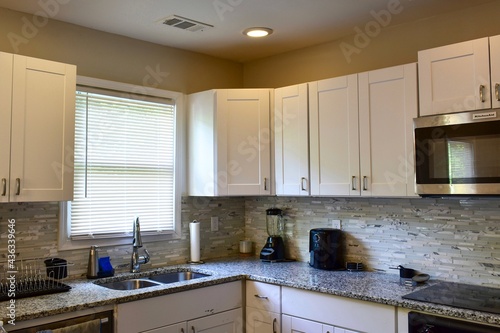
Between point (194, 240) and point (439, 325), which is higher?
point (194, 240)

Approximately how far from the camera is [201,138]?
3500mm

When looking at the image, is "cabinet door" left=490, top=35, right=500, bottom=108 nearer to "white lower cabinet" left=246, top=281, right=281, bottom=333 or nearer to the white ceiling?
the white ceiling

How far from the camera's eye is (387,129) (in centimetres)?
280

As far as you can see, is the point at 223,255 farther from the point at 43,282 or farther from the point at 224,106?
the point at 43,282

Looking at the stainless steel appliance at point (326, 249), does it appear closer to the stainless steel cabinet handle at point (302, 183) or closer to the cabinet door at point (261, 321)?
the stainless steel cabinet handle at point (302, 183)

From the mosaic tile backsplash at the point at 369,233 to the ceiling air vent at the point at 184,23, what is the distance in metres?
1.32

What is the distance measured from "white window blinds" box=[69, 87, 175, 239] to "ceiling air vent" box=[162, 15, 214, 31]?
2.03ft

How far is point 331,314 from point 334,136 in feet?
3.78

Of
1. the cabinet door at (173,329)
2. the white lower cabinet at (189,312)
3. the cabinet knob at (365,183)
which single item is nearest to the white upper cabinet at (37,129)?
the white lower cabinet at (189,312)

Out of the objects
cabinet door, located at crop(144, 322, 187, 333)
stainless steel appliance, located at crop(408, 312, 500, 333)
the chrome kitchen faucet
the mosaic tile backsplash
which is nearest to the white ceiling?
the mosaic tile backsplash

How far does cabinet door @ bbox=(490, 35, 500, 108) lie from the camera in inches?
92.7

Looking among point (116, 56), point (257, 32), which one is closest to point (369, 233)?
point (257, 32)

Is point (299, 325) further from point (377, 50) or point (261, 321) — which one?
point (377, 50)

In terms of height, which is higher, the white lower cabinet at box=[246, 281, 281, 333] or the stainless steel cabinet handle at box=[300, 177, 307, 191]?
the stainless steel cabinet handle at box=[300, 177, 307, 191]
